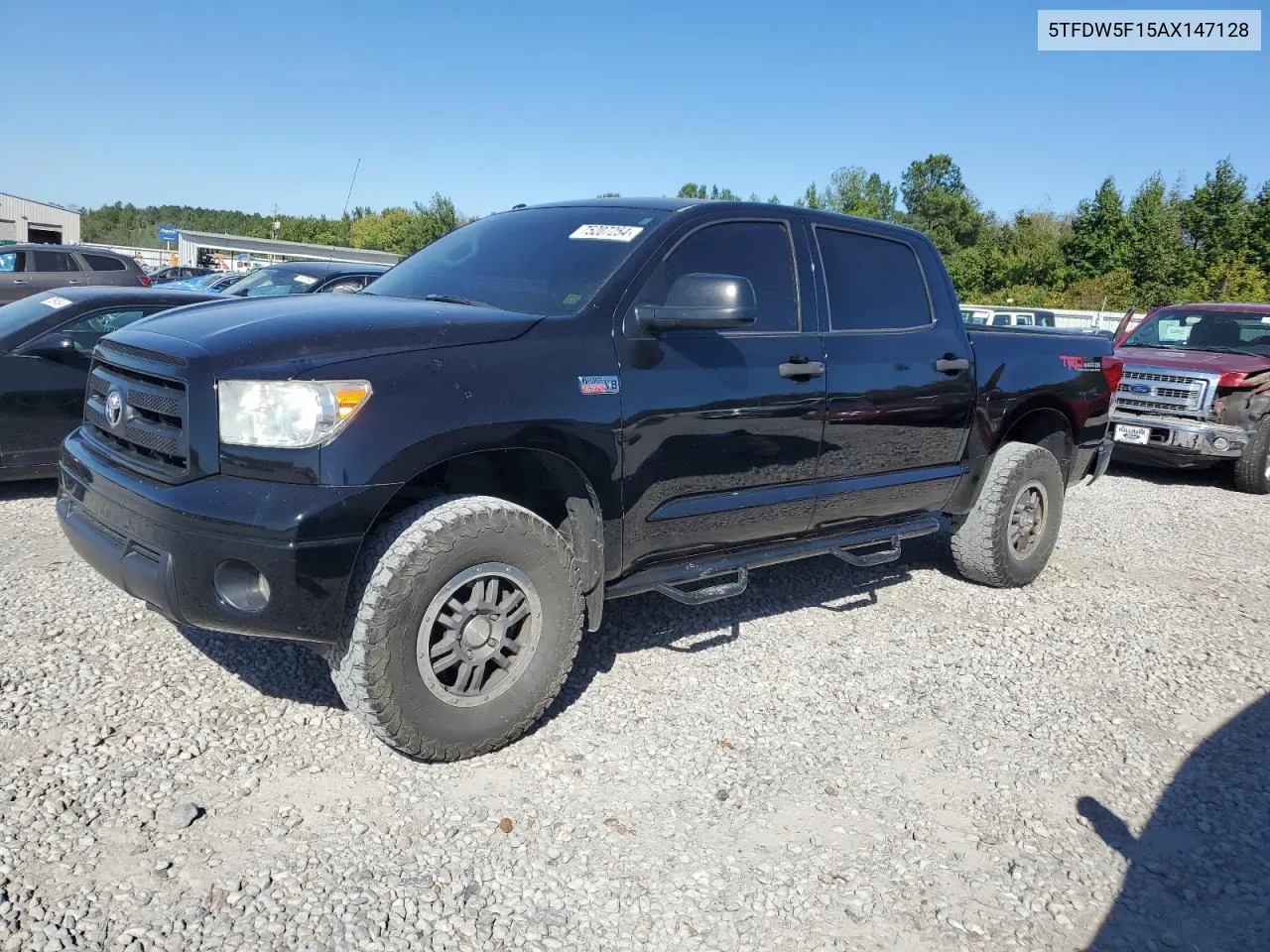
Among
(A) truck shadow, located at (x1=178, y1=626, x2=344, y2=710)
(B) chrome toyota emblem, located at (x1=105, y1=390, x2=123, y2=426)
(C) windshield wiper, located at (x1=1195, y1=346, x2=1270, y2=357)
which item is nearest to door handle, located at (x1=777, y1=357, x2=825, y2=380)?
(A) truck shadow, located at (x1=178, y1=626, x2=344, y2=710)

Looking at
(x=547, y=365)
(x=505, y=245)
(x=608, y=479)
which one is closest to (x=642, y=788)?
(x=608, y=479)

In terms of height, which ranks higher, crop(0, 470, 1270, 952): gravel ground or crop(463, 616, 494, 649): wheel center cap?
crop(463, 616, 494, 649): wheel center cap

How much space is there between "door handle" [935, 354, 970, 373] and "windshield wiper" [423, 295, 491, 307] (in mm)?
2319

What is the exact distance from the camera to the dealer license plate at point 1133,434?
31.4ft

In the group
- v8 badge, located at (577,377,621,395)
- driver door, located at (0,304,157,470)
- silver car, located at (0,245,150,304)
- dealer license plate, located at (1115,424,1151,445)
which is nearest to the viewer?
v8 badge, located at (577,377,621,395)

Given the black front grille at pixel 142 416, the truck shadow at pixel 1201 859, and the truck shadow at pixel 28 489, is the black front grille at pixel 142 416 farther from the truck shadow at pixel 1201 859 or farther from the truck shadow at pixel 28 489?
the truck shadow at pixel 28 489

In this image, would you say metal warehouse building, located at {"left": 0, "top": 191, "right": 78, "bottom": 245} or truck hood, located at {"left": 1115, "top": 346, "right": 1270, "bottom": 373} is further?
metal warehouse building, located at {"left": 0, "top": 191, "right": 78, "bottom": 245}

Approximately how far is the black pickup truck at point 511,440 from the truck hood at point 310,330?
13 millimetres

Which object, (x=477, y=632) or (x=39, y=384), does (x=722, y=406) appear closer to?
(x=477, y=632)

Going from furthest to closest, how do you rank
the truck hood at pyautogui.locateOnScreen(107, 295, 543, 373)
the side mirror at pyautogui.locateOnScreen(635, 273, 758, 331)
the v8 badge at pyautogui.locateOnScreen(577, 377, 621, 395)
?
the side mirror at pyautogui.locateOnScreen(635, 273, 758, 331) < the v8 badge at pyautogui.locateOnScreen(577, 377, 621, 395) < the truck hood at pyautogui.locateOnScreen(107, 295, 543, 373)

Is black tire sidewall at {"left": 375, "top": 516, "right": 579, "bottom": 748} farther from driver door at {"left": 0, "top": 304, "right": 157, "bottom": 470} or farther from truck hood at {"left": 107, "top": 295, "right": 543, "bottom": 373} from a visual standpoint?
driver door at {"left": 0, "top": 304, "right": 157, "bottom": 470}

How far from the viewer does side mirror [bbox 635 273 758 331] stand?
3.52m

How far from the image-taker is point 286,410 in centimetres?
289

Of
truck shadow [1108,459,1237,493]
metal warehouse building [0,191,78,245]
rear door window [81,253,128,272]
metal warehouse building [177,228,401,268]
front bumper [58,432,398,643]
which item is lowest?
truck shadow [1108,459,1237,493]
